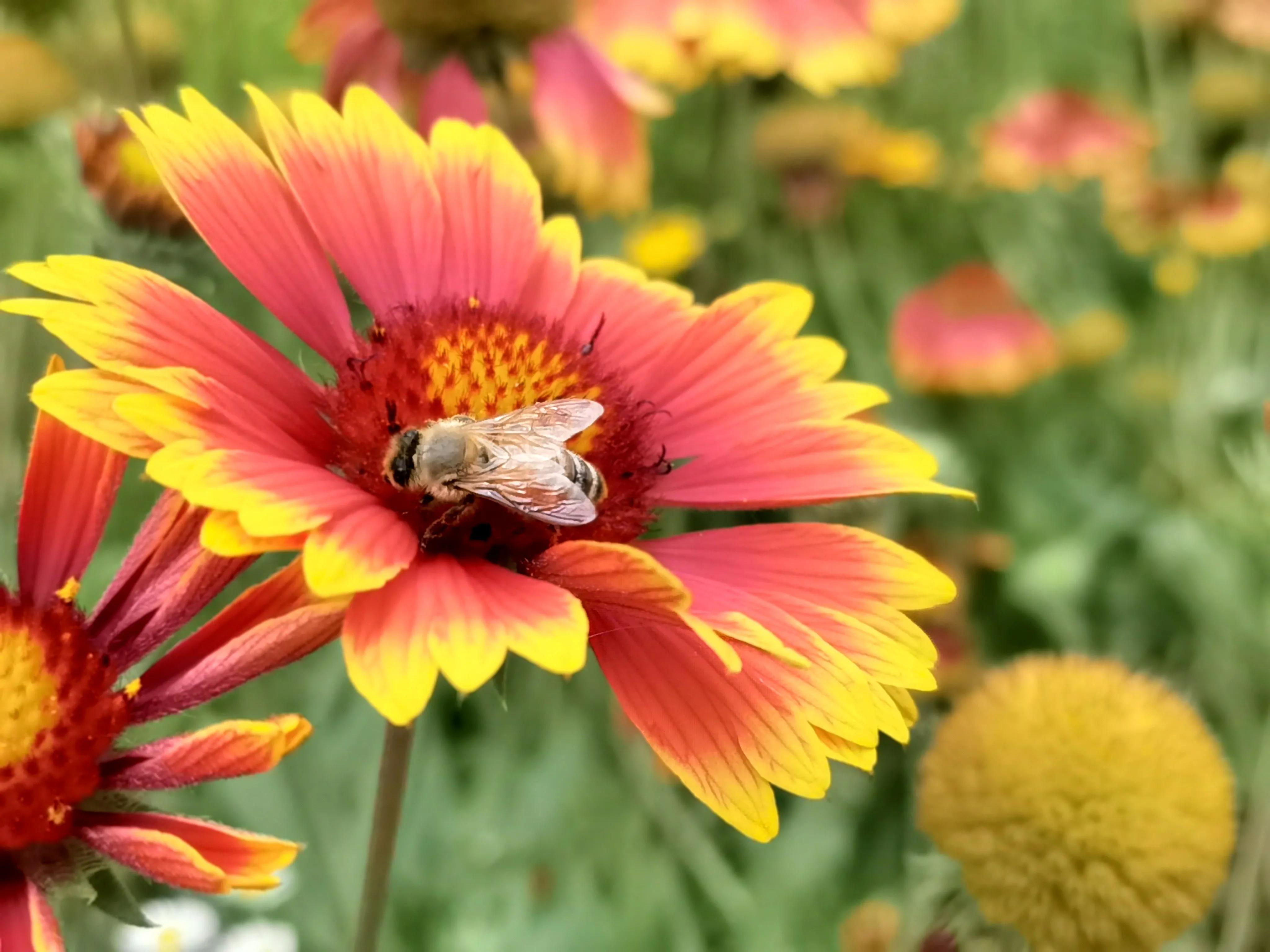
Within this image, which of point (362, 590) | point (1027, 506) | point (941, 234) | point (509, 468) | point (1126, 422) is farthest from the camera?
point (941, 234)

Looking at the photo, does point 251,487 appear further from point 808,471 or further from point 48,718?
point 808,471

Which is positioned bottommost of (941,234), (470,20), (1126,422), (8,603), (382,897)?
(1126,422)

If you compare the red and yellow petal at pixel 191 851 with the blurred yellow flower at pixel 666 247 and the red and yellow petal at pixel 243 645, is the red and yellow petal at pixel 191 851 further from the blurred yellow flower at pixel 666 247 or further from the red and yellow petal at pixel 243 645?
the blurred yellow flower at pixel 666 247

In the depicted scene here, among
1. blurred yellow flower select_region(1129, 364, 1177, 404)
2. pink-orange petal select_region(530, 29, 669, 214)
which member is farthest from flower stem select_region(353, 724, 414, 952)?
blurred yellow flower select_region(1129, 364, 1177, 404)

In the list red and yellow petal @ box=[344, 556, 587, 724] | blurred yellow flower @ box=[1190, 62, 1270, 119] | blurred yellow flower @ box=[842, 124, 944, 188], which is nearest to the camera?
red and yellow petal @ box=[344, 556, 587, 724]

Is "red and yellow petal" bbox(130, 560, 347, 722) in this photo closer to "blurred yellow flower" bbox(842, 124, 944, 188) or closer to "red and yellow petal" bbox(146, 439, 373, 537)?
"red and yellow petal" bbox(146, 439, 373, 537)

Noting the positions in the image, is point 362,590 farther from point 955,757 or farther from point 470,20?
point 470,20

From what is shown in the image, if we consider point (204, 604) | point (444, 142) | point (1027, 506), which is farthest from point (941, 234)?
point (204, 604)
